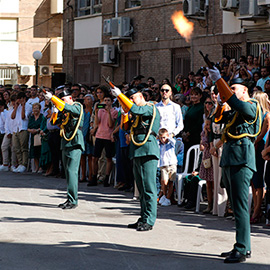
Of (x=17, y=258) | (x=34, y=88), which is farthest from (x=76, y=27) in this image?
(x=17, y=258)

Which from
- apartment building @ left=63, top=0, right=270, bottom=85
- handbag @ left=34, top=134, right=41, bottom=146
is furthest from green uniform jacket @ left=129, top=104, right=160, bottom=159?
apartment building @ left=63, top=0, right=270, bottom=85

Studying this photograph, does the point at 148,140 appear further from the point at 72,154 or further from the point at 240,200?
the point at 240,200

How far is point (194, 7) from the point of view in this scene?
21859 mm

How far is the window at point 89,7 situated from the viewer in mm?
29153

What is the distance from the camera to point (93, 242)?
9148mm

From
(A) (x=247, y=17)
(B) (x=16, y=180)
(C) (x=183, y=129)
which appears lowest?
(B) (x=16, y=180)

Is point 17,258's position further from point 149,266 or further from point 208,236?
point 208,236

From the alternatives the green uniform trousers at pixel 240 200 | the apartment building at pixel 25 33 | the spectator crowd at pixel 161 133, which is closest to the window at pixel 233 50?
the spectator crowd at pixel 161 133

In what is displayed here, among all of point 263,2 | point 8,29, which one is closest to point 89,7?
point 263,2

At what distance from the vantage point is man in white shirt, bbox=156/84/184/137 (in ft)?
42.8

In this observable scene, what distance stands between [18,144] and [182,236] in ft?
34.7

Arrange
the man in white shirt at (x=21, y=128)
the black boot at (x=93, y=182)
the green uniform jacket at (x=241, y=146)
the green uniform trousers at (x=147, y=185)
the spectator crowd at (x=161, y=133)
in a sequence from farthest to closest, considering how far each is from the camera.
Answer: the man in white shirt at (x=21, y=128) → the black boot at (x=93, y=182) → the spectator crowd at (x=161, y=133) → the green uniform trousers at (x=147, y=185) → the green uniform jacket at (x=241, y=146)

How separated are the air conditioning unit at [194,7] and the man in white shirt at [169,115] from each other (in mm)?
9211

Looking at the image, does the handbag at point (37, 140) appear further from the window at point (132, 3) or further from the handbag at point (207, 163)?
the window at point (132, 3)
